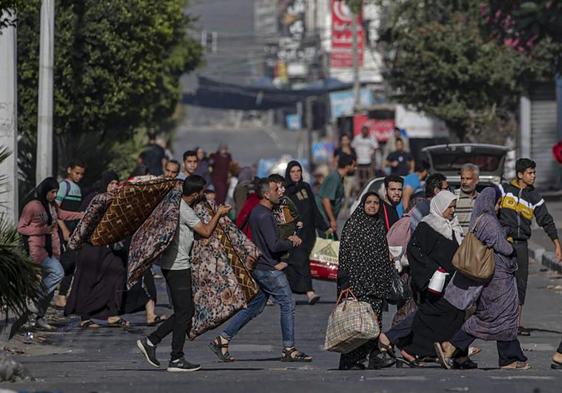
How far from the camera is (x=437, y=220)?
14.1m

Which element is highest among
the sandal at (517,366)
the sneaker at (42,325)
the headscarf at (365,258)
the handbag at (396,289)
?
the headscarf at (365,258)

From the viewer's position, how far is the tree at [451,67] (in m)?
40.5

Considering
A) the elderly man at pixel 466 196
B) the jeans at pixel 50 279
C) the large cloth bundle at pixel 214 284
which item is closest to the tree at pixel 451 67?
the elderly man at pixel 466 196

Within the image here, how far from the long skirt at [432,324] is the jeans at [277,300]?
1.17 meters

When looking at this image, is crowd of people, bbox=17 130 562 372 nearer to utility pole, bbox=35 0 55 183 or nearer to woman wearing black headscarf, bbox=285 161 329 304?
woman wearing black headscarf, bbox=285 161 329 304

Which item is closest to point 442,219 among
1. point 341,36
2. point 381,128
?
point 381,128

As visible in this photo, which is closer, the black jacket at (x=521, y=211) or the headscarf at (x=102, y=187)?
the black jacket at (x=521, y=211)

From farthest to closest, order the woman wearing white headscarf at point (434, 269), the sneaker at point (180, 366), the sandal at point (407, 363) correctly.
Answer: the sandal at point (407, 363)
the woman wearing white headscarf at point (434, 269)
the sneaker at point (180, 366)

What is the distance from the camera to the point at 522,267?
53.1 ft

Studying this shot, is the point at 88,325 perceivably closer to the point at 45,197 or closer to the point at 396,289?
the point at 45,197

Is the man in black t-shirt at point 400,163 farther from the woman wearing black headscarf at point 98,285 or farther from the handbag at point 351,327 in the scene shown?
the handbag at point 351,327

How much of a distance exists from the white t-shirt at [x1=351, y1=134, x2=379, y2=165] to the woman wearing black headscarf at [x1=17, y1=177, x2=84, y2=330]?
20.8 meters

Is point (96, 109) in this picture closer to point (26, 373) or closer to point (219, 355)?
point (219, 355)

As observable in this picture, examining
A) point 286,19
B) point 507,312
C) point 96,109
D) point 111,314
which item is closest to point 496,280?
point 507,312
